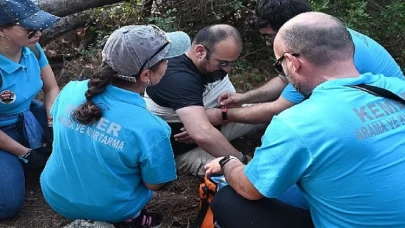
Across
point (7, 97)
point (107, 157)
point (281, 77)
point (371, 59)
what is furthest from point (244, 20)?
point (107, 157)

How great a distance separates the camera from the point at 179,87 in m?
3.71

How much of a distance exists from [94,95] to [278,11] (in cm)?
143

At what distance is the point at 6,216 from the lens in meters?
3.58

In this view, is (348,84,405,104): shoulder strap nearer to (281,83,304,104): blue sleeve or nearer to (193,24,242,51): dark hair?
(281,83,304,104): blue sleeve

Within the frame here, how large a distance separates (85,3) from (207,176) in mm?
3032

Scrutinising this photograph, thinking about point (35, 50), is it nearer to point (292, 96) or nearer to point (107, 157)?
point (107, 157)

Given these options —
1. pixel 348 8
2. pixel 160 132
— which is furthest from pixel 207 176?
pixel 348 8

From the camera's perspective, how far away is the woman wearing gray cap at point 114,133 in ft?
9.10

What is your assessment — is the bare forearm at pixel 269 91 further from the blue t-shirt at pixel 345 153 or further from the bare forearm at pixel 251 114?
the blue t-shirt at pixel 345 153

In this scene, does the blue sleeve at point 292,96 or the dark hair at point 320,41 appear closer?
the dark hair at point 320,41

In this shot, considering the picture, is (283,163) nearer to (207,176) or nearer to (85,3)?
(207,176)

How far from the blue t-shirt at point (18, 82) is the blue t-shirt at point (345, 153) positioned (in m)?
2.06

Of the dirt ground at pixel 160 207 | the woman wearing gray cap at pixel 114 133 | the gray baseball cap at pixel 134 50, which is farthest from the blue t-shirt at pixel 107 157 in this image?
the dirt ground at pixel 160 207

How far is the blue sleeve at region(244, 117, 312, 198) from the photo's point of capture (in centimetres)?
223
